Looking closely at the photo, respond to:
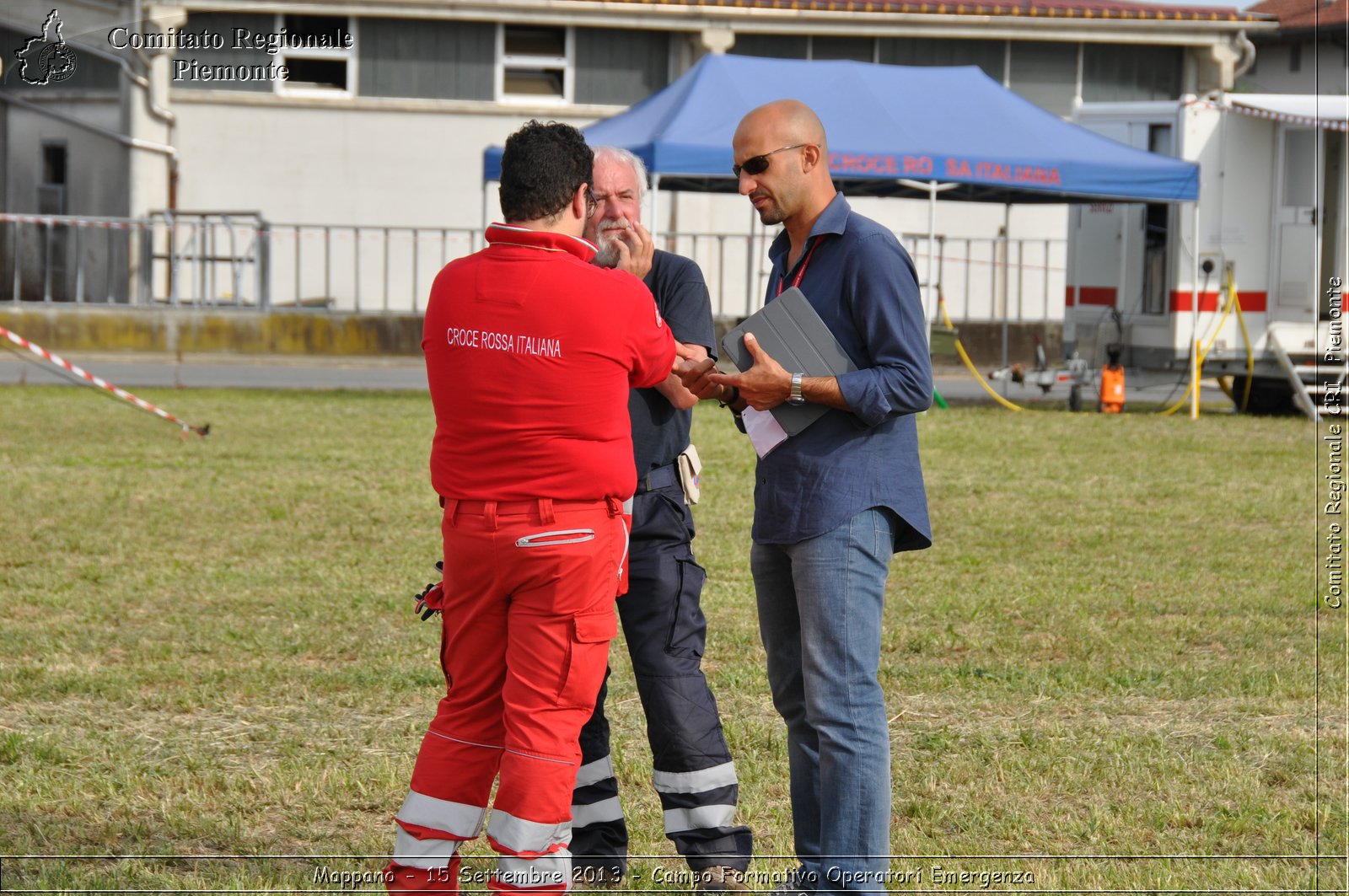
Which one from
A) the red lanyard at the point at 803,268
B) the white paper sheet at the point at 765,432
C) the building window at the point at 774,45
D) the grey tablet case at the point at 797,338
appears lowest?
the white paper sheet at the point at 765,432

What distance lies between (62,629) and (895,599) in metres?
3.81

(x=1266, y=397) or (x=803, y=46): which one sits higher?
(x=803, y=46)

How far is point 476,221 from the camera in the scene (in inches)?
1027

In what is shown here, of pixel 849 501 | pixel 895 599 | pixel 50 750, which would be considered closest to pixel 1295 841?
pixel 849 501

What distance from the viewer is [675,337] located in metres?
4.13

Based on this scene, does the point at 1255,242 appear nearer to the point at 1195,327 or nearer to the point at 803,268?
the point at 1195,327

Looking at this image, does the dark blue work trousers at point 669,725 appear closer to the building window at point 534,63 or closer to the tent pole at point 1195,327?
the tent pole at point 1195,327

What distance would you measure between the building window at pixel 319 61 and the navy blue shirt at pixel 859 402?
2295 cm

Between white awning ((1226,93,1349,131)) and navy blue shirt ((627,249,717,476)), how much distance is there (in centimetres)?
1285

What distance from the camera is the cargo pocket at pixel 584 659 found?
3254 mm

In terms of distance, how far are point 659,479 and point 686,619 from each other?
39cm

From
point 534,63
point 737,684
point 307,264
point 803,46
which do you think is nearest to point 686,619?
point 737,684

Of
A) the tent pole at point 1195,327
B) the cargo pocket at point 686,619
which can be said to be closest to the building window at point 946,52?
the tent pole at point 1195,327

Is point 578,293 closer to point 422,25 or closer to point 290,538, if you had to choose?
point 290,538
